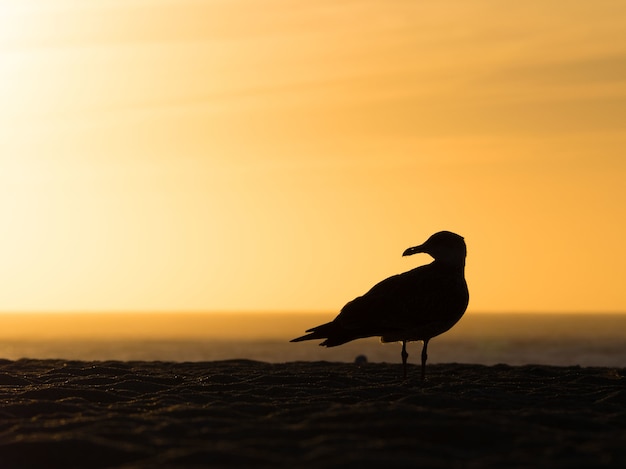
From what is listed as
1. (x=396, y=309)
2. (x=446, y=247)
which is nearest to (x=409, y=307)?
(x=396, y=309)

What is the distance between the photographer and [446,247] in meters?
13.9

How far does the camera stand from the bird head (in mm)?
13859

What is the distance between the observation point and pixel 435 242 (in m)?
14.0

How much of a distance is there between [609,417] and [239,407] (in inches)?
131

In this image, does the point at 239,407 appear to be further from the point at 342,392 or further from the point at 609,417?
the point at 609,417

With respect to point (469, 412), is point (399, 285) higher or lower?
higher

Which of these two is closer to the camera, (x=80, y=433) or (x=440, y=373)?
(x=80, y=433)

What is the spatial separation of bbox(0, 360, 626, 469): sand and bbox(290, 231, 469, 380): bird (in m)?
0.60

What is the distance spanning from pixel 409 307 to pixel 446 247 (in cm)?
Answer: 97

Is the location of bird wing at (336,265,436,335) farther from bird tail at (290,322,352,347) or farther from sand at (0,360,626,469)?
sand at (0,360,626,469)

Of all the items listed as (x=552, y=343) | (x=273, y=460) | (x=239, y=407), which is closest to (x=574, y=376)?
(x=239, y=407)

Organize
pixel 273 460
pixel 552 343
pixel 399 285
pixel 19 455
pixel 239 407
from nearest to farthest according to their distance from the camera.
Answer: pixel 273 460 → pixel 19 455 → pixel 239 407 → pixel 399 285 → pixel 552 343

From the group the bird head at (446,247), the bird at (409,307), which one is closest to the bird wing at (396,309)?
the bird at (409,307)

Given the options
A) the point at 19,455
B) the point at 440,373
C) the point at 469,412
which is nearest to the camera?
the point at 19,455
